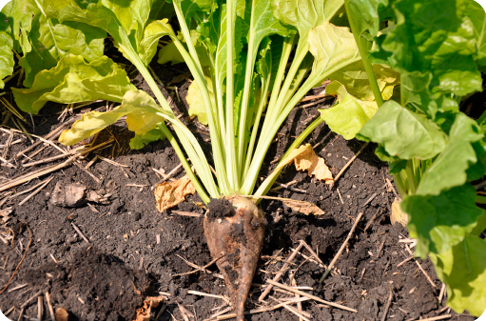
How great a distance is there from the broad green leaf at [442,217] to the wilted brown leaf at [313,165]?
67 cm

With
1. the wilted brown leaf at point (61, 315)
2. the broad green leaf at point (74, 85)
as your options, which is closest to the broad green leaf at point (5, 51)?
the broad green leaf at point (74, 85)

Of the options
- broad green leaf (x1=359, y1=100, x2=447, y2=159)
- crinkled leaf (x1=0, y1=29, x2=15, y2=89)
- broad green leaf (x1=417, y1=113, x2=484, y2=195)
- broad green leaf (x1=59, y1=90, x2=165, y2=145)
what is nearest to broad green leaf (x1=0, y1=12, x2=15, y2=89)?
crinkled leaf (x1=0, y1=29, x2=15, y2=89)

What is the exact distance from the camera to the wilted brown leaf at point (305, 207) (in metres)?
1.97

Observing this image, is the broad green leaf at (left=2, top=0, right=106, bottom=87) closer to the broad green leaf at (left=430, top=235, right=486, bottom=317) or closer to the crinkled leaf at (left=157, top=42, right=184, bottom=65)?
the crinkled leaf at (left=157, top=42, right=184, bottom=65)

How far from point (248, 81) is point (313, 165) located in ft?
1.95

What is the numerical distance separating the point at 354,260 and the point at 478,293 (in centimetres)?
57

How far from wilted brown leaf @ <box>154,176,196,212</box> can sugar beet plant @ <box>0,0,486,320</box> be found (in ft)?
0.29

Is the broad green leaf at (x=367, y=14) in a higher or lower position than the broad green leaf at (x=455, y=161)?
higher

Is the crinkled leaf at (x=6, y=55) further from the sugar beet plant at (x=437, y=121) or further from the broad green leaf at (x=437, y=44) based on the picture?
the broad green leaf at (x=437, y=44)

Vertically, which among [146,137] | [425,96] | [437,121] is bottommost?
[146,137]

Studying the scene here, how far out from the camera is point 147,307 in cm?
184

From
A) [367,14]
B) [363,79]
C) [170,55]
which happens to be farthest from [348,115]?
[170,55]

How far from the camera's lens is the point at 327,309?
1893mm

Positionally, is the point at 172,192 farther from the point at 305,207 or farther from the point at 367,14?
the point at 367,14
